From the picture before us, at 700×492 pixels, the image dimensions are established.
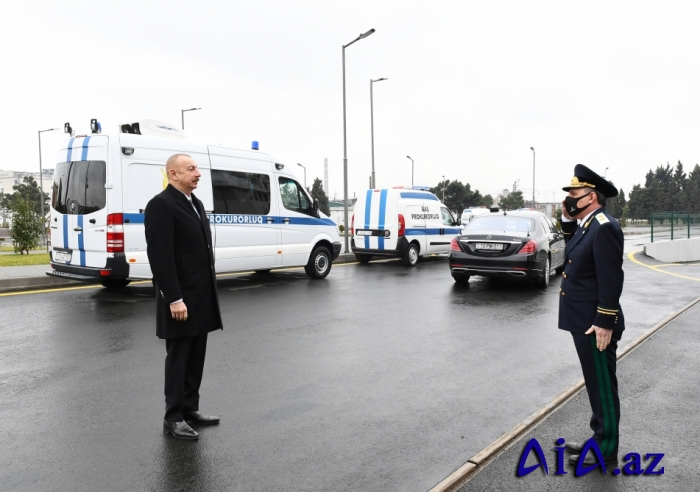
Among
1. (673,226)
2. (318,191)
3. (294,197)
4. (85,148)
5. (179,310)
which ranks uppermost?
(318,191)

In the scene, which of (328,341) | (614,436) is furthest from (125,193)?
(614,436)

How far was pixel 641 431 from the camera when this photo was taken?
4.06 m

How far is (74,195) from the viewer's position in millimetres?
9875

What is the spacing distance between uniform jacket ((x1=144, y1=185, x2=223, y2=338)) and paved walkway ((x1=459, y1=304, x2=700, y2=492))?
203 cm

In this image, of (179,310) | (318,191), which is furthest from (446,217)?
(318,191)

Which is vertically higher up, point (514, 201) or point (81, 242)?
point (514, 201)

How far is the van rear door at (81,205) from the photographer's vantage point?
957cm

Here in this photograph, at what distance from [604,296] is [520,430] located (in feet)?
3.88

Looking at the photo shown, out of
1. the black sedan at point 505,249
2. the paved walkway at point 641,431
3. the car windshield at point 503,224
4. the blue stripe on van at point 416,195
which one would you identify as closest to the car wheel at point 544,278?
the black sedan at point 505,249

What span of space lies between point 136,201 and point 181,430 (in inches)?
258

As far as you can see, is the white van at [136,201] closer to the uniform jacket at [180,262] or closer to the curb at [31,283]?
the curb at [31,283]

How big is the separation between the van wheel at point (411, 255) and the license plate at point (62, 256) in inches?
361

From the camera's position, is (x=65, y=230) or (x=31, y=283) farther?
(x=31, y=283)

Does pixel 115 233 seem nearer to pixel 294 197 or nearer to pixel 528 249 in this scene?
pixel 294 197
